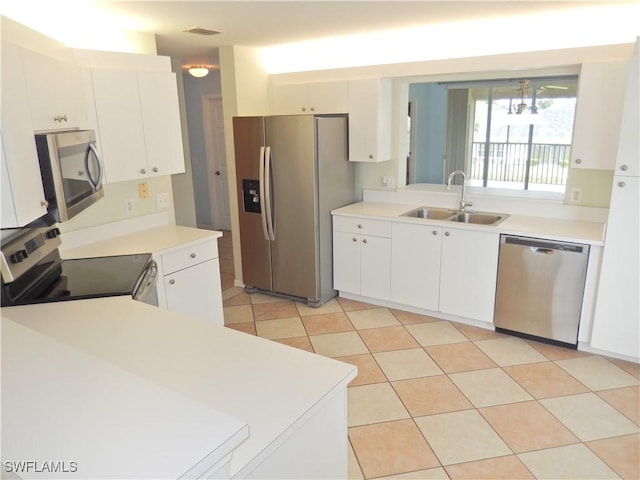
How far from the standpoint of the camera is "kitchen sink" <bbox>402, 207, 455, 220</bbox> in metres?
3.86

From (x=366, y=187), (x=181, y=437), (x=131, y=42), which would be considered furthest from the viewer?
(x=366, y=187)

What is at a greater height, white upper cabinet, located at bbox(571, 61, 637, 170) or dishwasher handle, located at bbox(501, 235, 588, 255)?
white upper cabinet, located at bbox(571, 61, 637, 170)

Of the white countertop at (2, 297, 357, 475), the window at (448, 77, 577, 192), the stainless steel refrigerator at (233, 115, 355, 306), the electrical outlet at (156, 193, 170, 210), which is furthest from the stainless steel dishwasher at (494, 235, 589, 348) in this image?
the window at (448, 77, 577, 192)

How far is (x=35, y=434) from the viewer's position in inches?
37.5

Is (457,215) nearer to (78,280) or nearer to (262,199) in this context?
(262,199)

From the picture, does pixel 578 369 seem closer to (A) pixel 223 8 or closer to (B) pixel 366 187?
(B) pixel 366 187

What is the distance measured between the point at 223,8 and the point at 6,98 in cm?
157

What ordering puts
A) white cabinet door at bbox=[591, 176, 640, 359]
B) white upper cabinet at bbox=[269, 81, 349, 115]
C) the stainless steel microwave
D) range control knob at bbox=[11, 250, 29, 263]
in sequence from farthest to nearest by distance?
white upper cabinet at bbox=[269, 81, 349, 115]
white cabinet door at bbox=[591, 176, 640, 359]
range control knob at bbox=[11, 250, 29, 263]
the stainless steel microwave

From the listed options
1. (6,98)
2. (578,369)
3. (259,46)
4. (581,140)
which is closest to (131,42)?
(259,46)

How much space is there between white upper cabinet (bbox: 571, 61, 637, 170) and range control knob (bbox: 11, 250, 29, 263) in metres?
3.34

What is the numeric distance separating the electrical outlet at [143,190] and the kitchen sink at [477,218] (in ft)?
8.04

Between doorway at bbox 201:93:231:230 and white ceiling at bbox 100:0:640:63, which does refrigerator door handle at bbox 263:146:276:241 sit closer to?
white ceiling at bbox 100:0:640:63

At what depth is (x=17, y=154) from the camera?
1.53 metres

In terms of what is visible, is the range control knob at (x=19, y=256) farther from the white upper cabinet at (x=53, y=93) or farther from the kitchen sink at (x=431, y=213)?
the kitchen sink at (x=431, y=213)
